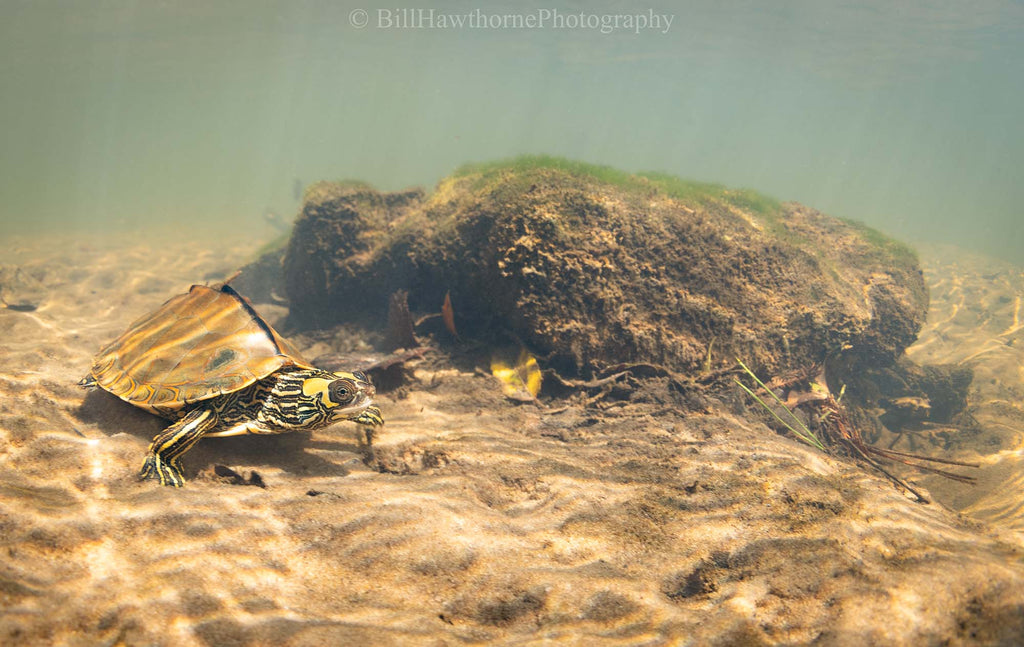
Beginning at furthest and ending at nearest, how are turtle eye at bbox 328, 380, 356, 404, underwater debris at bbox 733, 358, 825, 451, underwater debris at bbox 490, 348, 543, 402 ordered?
underwater debris at bbox 490, 348, 543, 402 < underwater debris at bbox 733, 358, 825, 451 < turtle eye at bbox 328, 380, 356, 404

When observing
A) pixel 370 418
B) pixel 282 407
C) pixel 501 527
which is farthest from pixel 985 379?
pixel 282 407

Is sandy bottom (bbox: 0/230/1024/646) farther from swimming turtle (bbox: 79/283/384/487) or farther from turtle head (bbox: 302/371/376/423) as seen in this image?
turtle head (bbox: 302/371/376/423)

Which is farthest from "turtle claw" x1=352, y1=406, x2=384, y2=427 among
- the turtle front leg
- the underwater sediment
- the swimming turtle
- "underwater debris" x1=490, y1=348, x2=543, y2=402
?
"underwater debris" x1=490, y1=348, x2=543, y2=402

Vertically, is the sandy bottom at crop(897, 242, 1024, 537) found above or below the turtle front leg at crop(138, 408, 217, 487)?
above

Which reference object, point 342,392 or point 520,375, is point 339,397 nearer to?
point 342,392

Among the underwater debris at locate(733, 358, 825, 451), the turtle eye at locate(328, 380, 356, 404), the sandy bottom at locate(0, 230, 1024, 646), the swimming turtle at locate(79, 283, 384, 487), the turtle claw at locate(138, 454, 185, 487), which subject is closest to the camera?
the sandy bottom at locate(0, 230, 1024, 646)

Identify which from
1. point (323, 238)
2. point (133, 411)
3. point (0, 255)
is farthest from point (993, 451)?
point (0, 255)

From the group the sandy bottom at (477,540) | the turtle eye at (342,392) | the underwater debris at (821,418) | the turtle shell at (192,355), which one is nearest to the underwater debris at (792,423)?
the underwater debris at (821,418)

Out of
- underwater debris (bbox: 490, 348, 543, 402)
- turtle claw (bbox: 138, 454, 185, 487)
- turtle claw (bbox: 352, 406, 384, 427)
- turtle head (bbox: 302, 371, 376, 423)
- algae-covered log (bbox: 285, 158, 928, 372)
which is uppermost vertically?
algae-covered log (bbox: 285, 158, 928, 372)
